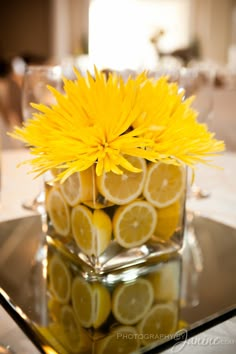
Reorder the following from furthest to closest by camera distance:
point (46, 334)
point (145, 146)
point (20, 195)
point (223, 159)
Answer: point (223, 159)
point (20, 195)
point (145, 146)
point (46, 334)

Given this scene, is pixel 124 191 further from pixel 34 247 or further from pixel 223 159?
pixel 223 159

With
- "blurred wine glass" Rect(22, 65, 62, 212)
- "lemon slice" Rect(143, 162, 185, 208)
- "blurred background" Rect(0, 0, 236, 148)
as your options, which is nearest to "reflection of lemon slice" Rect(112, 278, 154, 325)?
"lemon slice" Rect(143, 162, 185, 208)

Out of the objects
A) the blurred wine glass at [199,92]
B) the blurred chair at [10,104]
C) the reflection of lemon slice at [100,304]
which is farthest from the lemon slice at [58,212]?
the blurred chair at [10,104]

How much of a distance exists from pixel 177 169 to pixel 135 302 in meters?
0.18

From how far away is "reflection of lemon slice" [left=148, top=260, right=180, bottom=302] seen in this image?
0.50 m

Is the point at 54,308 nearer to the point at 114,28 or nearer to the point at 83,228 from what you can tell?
the point at 83,228

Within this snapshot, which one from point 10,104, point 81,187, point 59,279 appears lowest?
point 10,104

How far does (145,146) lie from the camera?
53 cm

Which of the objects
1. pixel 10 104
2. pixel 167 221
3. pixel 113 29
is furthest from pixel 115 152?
pixel 113 29

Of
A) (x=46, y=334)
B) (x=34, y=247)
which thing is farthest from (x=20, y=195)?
(x=46, y=334)

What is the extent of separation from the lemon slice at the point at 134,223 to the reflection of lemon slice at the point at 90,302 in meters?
0.06

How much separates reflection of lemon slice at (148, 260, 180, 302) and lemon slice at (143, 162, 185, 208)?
3.0 inches

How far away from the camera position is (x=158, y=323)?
445 millimetres

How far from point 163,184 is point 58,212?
140 mm
